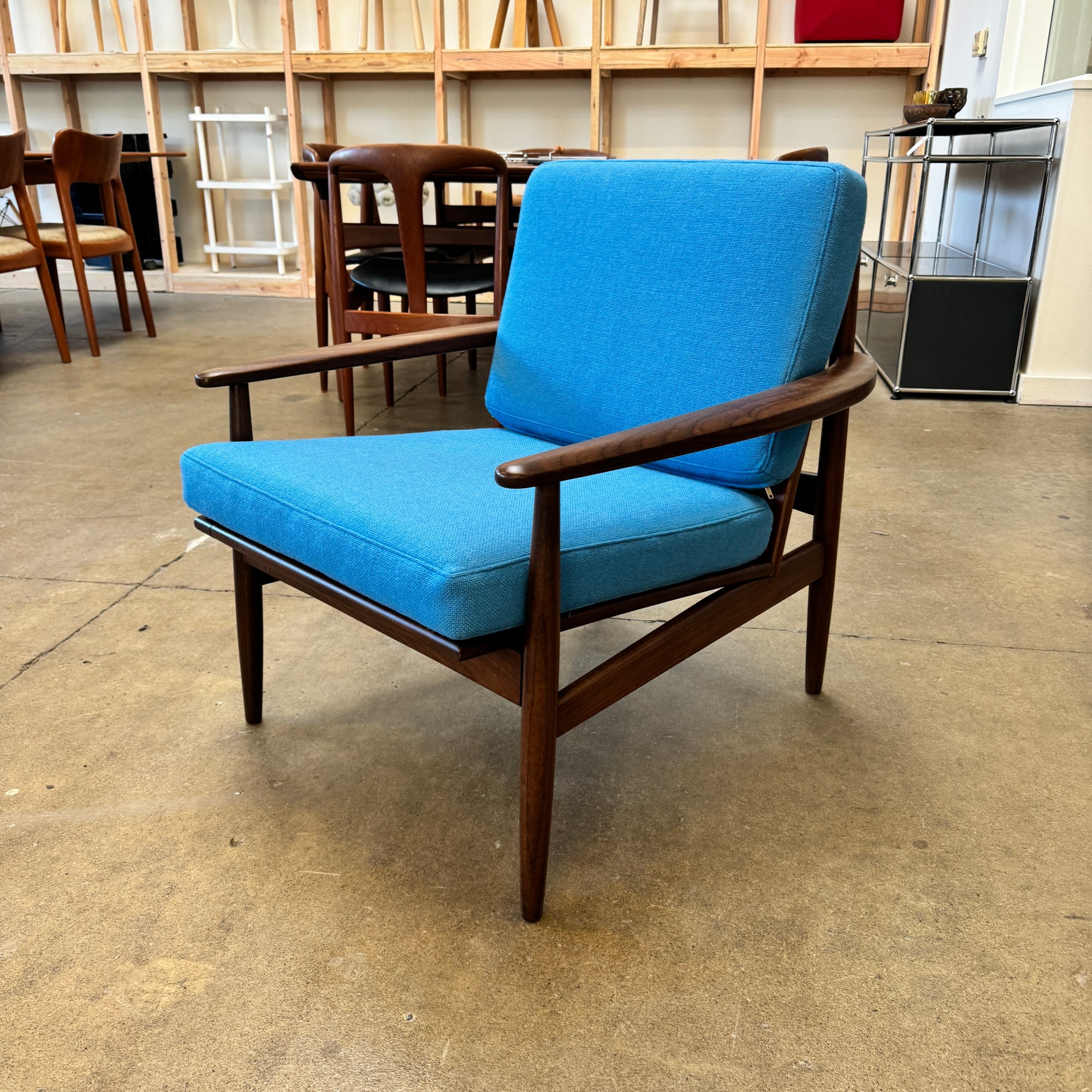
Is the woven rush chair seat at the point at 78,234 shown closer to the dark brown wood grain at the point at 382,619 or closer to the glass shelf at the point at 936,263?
the glass shelf at the point at 936,263

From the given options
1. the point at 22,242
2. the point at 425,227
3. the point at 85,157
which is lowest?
the point at 22,242

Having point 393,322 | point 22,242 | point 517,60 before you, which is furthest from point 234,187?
point 393,322

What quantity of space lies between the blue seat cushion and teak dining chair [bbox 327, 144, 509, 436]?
1.30 meters

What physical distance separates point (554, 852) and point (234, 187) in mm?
5318

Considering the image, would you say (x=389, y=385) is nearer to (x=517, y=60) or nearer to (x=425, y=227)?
(x=425, y=227)

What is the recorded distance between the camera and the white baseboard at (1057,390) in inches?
136

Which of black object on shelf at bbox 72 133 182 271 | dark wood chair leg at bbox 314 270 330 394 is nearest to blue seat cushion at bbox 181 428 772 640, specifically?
dark wood chair leg at bbox 314 270 330 394

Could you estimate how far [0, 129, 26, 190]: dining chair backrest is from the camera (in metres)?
3.62

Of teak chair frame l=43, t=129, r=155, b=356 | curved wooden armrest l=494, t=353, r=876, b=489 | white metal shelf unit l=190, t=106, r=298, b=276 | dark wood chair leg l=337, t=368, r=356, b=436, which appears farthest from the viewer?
white metal shelf unit l=190, t=106, r=298, b=276

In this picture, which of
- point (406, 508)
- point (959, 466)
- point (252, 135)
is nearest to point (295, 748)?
point (406, 508)

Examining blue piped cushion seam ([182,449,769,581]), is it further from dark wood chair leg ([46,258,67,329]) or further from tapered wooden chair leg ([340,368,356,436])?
dark wood chair leg ([46,258,67,329])

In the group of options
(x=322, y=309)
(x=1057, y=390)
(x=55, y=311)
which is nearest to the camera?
(x=1057, y=390)

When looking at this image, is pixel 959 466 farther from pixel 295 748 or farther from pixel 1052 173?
pixel 295 748

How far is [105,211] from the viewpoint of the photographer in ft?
14.4
